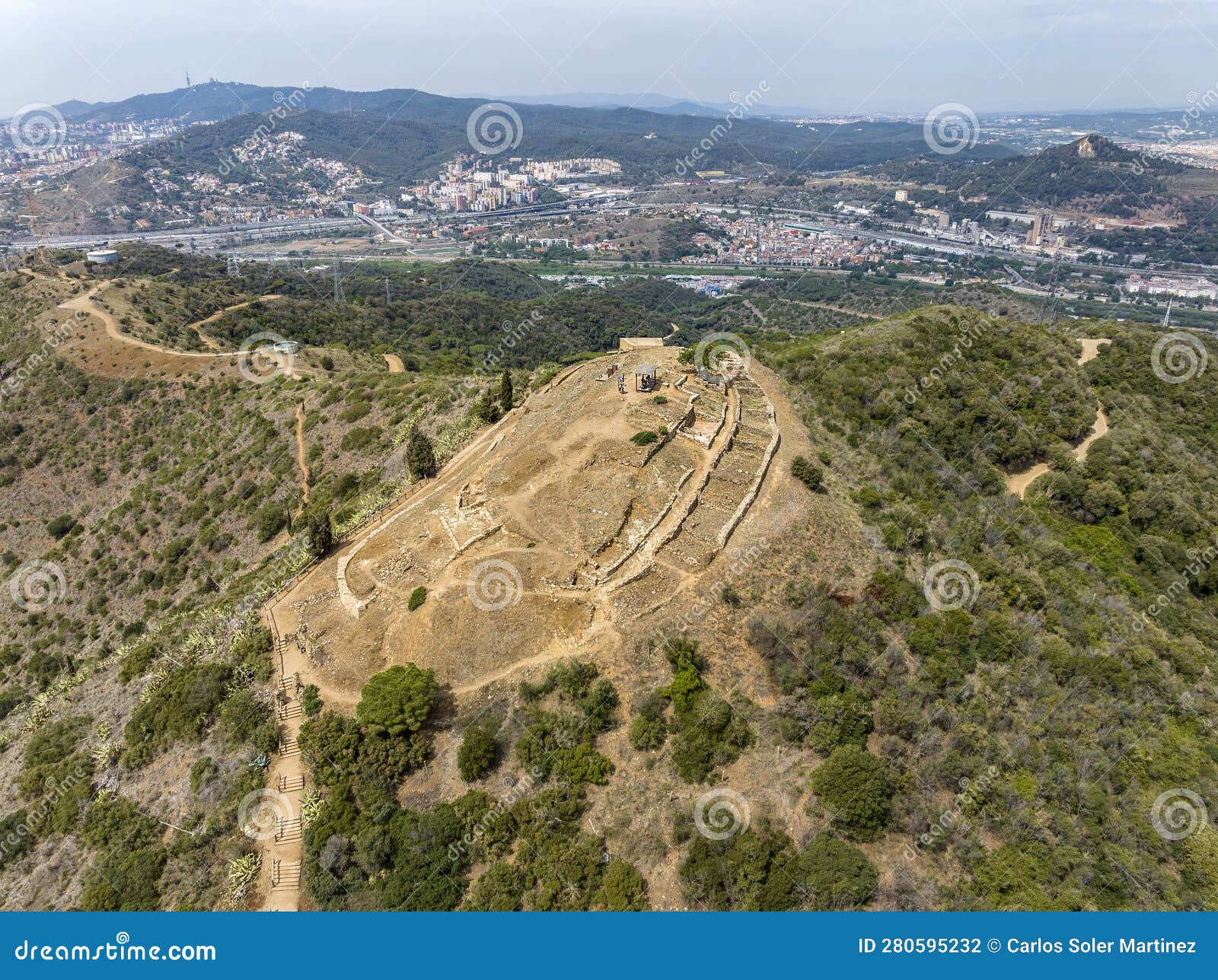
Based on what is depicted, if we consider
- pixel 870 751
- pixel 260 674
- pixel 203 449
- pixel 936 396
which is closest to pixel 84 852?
pixel 260 674

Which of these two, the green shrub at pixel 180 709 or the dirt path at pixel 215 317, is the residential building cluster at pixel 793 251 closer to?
the dirt path at pixel 215 317

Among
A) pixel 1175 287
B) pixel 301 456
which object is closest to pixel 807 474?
pixel 301 456

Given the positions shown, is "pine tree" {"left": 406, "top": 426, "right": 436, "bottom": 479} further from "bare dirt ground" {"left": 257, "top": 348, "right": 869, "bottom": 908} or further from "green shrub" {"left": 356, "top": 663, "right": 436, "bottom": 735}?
"green shrub" {"left": 356, "top": 663, "right": 436, "bottom": 735}

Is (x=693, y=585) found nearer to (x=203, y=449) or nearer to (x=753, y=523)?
(x=753, y=523)

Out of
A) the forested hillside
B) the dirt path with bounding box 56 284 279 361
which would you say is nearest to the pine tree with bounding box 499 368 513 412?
the forested hillside

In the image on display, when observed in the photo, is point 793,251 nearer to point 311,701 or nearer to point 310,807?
point 311,701
